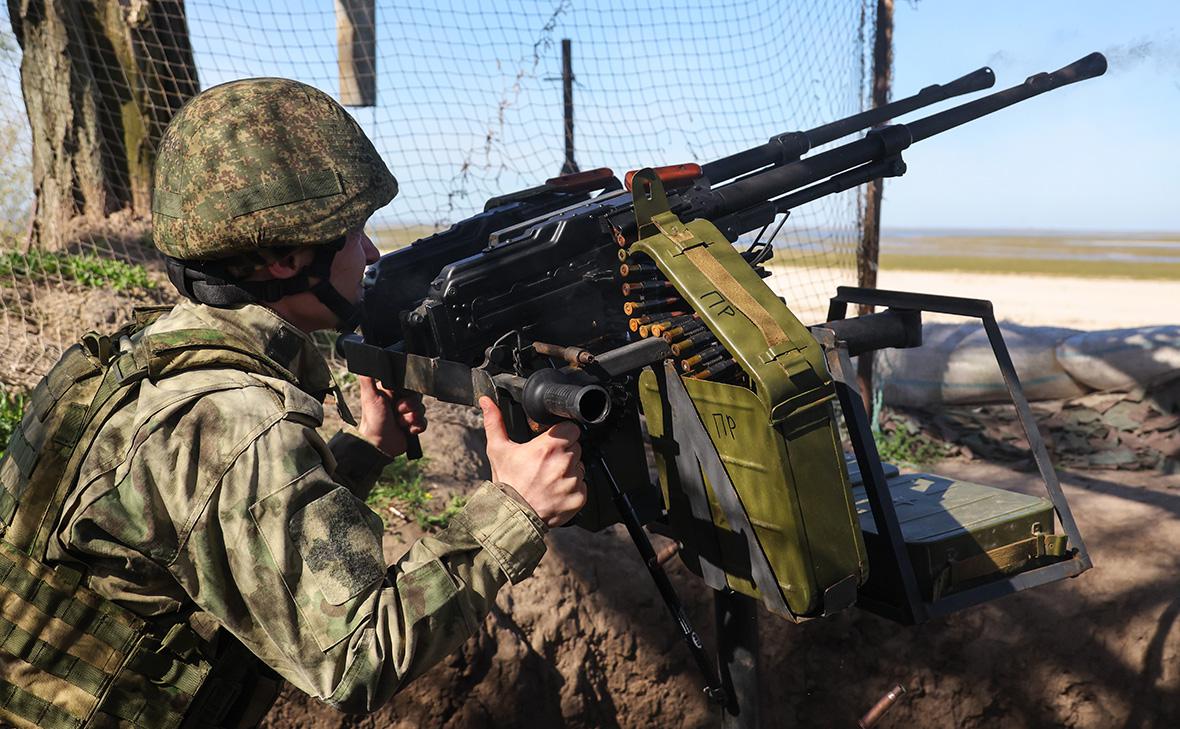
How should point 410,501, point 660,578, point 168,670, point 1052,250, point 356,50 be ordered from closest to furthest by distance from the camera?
point 168,670 → point 660,578 → point 410,501 → point 356,50 → point 1052,250

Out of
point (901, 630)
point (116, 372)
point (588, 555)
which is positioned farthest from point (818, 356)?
point (901, 630)

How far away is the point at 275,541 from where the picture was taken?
5.45 ft

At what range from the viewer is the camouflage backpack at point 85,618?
1.90m

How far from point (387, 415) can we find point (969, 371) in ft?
18.1

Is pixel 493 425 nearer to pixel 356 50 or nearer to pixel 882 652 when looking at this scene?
pixel 882 652

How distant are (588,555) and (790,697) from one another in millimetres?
1222

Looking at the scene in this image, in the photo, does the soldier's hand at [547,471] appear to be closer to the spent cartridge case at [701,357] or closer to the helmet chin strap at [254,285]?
the spent cartridge case at [701,357]

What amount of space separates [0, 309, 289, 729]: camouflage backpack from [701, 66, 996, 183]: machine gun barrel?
165cm

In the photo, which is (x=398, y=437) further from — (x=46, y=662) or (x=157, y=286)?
(x=157, y=286)

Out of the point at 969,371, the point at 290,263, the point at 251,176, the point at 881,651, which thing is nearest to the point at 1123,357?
the point at 969,371

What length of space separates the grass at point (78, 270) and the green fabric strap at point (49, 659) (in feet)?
15.1

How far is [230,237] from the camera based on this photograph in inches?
81.0

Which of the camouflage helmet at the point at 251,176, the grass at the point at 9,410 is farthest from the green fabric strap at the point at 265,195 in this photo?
the grass at the point at 9,410

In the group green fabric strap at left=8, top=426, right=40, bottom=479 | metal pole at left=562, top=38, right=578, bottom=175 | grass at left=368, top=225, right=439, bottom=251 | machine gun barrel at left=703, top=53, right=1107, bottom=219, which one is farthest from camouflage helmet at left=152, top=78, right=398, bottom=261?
metal pole at left=562, top=38, right=578, bottom=175
